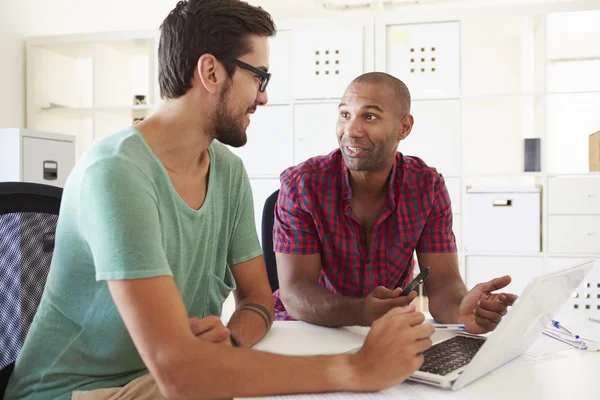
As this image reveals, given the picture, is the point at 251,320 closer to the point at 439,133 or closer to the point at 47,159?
the point at 47,159

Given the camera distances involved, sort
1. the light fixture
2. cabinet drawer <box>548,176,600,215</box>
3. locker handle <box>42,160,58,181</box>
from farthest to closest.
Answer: the light fixture → cabinet drawer <box>548,176,600,215</box> → locker handle <box>42,160,58,181</box>

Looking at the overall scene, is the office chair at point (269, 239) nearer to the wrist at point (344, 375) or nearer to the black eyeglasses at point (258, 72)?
the black eyeglasses at point (258, 72)

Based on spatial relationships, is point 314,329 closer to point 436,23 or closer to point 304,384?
point 304,384

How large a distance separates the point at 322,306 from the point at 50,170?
8.29 feet

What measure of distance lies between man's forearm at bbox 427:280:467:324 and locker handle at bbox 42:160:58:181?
253cm

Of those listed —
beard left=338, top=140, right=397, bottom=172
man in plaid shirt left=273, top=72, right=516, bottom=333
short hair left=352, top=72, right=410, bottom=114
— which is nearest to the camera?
man in plaid shirt left=273, top=72, right=516, bottom=333

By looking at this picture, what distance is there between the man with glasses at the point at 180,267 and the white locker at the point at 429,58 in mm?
2727

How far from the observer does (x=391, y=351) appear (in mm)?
848

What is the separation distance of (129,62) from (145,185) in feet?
13.1

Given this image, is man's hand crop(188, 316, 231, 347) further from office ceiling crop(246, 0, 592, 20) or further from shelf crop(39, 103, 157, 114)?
office ceiling crop(246, 0, 592, 20)

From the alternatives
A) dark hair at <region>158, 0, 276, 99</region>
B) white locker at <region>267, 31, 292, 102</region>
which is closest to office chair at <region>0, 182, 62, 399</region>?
dark hair at <region>158, 0, 276, 99</region>

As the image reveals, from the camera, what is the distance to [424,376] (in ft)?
2.84

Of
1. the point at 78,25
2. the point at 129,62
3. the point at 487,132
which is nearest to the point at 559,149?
the point at 487,132

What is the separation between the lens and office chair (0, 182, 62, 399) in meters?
1.10
